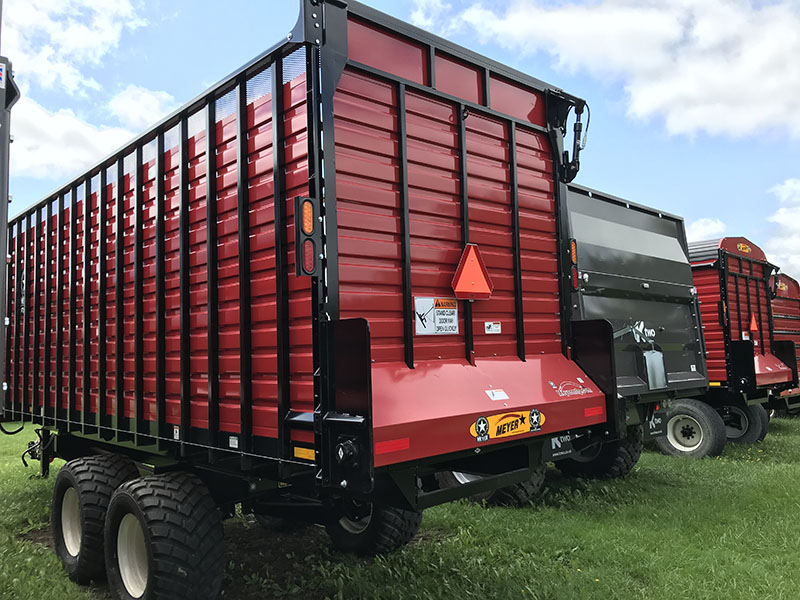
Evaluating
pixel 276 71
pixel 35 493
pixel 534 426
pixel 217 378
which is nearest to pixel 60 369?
pixel 35 493

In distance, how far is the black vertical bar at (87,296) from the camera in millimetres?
5098

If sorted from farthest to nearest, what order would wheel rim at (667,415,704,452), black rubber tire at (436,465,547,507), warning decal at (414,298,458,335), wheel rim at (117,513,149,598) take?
wheel rim at (667,415,704,452), black rubber tire at (436,465,547,507), wheel rim at (117,513,149,598), warning decal at (414,298,458,335)

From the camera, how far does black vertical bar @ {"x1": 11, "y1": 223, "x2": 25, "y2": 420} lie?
6.64m

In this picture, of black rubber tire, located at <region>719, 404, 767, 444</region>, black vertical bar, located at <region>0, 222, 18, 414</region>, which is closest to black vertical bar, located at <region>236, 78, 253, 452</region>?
black vertical bar, located at <region>0, 222, 18, 414</region>

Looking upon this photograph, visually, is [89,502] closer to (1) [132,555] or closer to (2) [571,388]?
(1) [132,555]

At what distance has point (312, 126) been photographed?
312 centimetres

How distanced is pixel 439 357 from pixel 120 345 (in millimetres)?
2474

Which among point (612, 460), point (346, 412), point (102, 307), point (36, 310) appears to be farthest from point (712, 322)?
point (36, 310)

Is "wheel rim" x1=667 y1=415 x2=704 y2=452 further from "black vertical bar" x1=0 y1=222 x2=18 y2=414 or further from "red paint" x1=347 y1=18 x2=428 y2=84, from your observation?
"black vertical bar" x1=0 y1=222 x2=18 y2=414

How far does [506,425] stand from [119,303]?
9.71ft

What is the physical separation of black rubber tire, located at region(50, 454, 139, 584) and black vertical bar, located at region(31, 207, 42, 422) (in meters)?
1.75

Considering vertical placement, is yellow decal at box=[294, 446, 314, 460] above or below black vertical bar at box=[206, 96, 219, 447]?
below

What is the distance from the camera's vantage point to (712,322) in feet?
29.9

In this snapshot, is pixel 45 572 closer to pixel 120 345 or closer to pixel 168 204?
pixel 120 345
